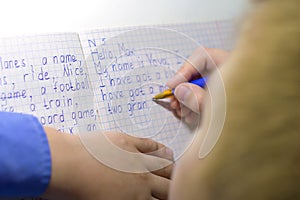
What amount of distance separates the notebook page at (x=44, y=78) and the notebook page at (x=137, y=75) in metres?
0.02

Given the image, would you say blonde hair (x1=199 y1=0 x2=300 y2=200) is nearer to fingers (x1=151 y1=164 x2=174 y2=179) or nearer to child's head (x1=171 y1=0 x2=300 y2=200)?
child's head (x1=171 y1=0 x2=300 y2=200)

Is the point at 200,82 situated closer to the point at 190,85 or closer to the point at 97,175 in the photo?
the point at 190,85

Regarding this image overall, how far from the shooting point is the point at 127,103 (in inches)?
23.5

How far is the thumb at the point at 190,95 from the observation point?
542 mm

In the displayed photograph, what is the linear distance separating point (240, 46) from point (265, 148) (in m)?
0.09

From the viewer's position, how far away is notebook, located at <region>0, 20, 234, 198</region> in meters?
0.55

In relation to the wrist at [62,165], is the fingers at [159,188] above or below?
below

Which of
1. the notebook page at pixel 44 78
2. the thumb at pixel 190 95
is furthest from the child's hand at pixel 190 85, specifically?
the notebook page at pixel 44 78

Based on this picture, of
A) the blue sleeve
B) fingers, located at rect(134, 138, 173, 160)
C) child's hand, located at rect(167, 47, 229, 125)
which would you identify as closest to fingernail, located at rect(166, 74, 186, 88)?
child's hand, located at rect(167, 47, 229, 125)

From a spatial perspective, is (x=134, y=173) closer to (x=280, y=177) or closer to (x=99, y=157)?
(x=99, y=157)

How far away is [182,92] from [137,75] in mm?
80

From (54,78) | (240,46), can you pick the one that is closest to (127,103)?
(54,78)

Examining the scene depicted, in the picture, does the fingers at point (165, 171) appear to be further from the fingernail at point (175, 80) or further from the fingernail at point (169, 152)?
the fingernail at point (175, 80)

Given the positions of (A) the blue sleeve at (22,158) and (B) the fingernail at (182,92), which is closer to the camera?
(A) the blue sleeve at (22,158)
